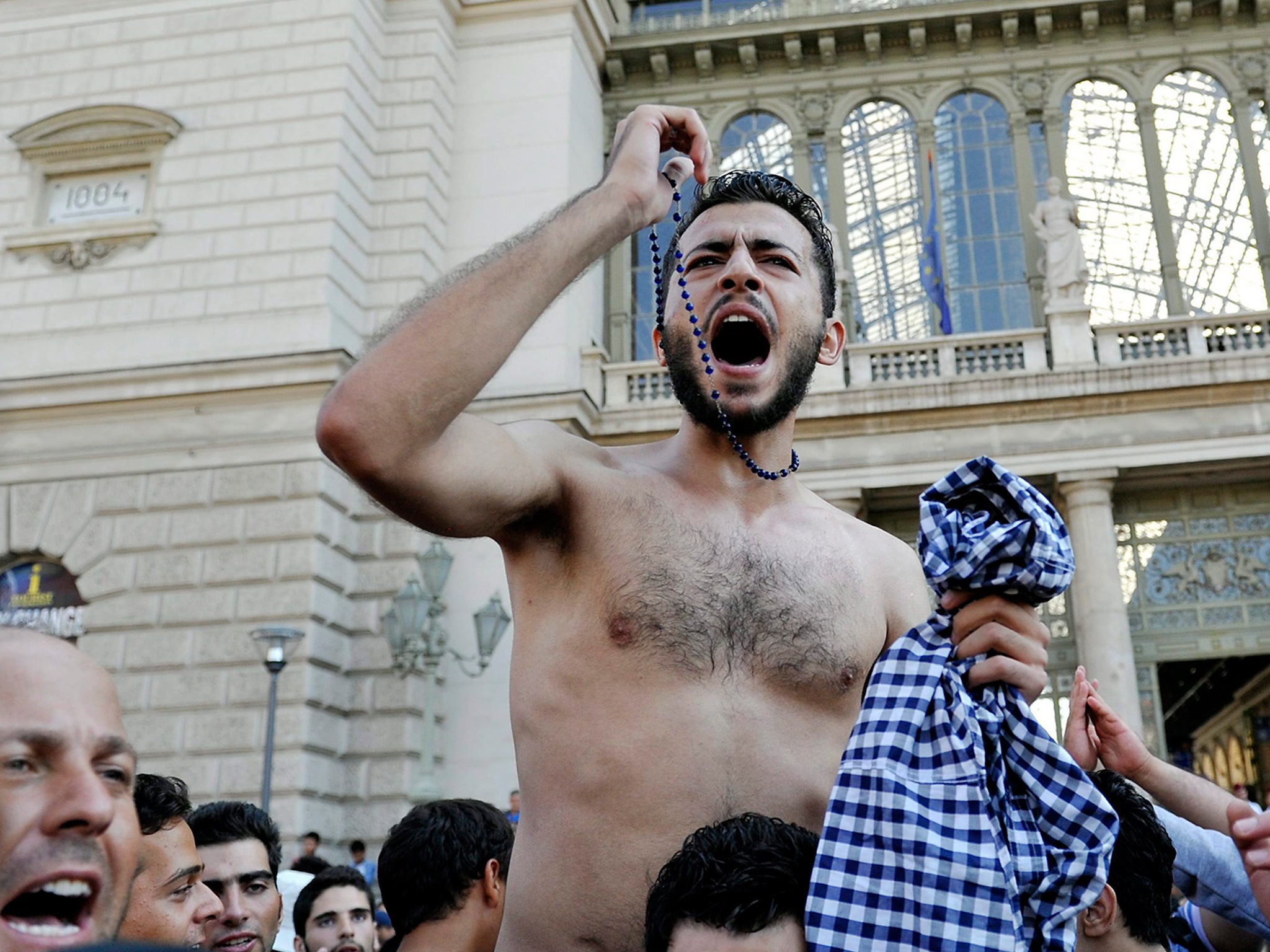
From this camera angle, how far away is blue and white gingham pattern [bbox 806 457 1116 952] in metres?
1.59

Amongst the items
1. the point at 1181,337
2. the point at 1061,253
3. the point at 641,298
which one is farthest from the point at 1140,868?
the point at 641,298

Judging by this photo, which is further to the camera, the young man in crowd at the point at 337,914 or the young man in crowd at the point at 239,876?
the young man in crowd at the point at 337,914

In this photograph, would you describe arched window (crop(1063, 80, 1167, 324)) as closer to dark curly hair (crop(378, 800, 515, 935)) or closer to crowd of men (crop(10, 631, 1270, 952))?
dark curly hair (crop(378, 800, 515, 935))

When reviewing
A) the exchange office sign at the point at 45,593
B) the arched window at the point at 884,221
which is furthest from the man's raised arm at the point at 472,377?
the arched window at the point at 884,221

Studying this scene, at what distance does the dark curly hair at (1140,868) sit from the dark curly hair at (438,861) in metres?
1.93

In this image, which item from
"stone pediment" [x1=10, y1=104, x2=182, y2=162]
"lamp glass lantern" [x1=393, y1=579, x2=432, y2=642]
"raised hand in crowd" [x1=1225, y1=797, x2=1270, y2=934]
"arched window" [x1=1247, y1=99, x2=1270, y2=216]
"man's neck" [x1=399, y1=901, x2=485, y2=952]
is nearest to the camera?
"raised hand in crowd" [x1=1225, y1=797, x2=1270, y2=934]

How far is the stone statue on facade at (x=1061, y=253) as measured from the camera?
1570cm

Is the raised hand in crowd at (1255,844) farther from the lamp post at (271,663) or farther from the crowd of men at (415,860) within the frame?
the lamp post at (271,663)

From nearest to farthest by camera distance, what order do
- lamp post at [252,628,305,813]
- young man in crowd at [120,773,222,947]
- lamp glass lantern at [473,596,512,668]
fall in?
young man in crowd at [120,773,222,947] < lamp post at [252,628,305,813] < lamp glass lantern at [473,596,512,668]

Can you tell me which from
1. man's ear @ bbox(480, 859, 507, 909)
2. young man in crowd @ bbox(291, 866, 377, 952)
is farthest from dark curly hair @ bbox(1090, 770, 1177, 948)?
young man in crowd @ bbox(291, 866, 377, 952)

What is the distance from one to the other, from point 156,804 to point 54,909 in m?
2.07

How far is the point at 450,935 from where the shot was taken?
3758 mm

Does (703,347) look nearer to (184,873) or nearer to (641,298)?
(184,873)

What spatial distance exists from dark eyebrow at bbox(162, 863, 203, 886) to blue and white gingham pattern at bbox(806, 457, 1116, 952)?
2.23 meters
